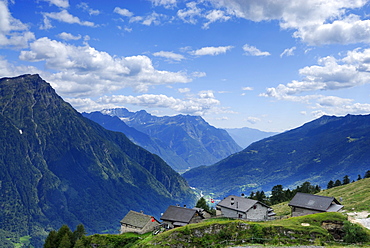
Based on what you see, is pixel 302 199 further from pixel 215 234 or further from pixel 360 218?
pixel 215 234

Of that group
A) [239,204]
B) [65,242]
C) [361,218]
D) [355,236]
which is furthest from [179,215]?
[355,236]

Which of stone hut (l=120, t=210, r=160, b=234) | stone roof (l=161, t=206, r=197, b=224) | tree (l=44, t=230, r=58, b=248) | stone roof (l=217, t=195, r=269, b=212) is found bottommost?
tree (l=44, t=230, r=58, b=248)

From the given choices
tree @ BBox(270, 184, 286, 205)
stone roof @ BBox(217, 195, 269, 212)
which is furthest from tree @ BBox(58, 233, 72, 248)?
tree @ BBox(270, 184, 286, 205)

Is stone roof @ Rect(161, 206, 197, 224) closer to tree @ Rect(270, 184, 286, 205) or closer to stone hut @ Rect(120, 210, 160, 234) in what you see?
stone hut @ Rect(120, 210, 160, 234)

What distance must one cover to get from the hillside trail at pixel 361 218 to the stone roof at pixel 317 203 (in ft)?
14.8

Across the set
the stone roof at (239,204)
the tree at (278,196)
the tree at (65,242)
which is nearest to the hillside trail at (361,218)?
the stone roof at (239,204)

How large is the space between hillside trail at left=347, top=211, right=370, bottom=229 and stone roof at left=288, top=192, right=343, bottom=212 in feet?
14.8

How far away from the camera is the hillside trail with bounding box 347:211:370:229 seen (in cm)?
6003

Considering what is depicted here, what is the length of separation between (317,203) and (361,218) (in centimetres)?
1163

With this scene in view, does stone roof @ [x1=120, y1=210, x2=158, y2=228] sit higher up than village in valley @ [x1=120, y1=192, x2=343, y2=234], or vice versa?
village in valley @ [x1=120, y1=192, x2=343, y2=234]

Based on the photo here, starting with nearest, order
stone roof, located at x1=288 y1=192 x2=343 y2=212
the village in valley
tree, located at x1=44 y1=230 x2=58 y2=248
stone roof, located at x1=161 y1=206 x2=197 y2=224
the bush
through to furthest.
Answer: the bush < stone roof, located at x1=288 y1=192 x2=343 y2=212 < the village in valley < stone roof, located at x1=161 y1=206 x2=197 y2=224 < tree, located at x1=44 y1=230 x2=58 y2=248

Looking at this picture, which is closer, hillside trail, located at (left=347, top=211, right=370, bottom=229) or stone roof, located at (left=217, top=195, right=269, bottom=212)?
hillside trail, located at (left=347, top=211, right=370, bottom=229)

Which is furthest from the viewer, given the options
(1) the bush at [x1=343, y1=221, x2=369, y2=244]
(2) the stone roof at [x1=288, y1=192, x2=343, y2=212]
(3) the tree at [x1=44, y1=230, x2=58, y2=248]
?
(3) the tree at [x1=44, y1=230, x2=58, y2=248]

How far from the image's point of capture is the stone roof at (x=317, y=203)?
73.2 m
